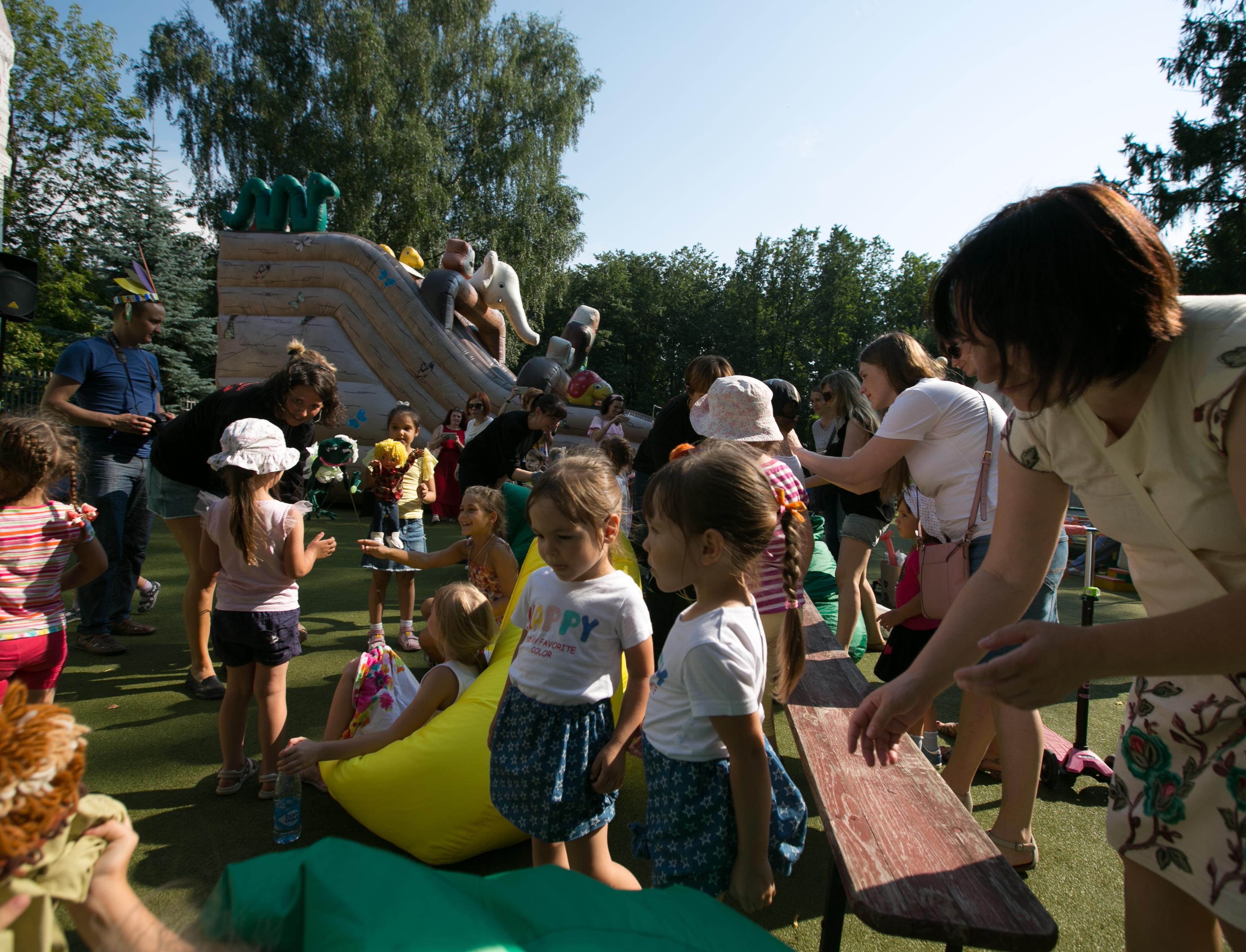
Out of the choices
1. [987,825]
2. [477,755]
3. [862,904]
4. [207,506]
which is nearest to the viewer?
[862,904]

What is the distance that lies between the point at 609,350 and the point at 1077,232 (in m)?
43.0

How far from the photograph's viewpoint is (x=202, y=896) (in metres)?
1.09

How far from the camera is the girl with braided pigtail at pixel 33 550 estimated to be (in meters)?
2.77

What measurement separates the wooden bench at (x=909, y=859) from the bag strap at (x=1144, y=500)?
0.74 m

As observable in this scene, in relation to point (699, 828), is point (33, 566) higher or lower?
higher

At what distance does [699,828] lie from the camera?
1.73 m

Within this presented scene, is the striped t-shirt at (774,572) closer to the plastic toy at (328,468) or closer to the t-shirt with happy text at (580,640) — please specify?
the t-shirt with happy text at (580,640)

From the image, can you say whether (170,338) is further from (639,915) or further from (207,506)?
(639,915)

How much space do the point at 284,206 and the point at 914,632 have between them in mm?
13094

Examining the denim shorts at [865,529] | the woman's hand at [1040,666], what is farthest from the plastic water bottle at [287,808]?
the denim shorts at [865,529]

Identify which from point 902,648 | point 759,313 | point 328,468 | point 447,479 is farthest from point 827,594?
point 759,313

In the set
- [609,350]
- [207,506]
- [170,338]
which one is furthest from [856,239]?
[207,506]

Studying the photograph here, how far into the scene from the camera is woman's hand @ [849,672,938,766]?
1.45 metres

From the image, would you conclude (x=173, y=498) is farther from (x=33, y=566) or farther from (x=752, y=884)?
(x=752, y=884)
